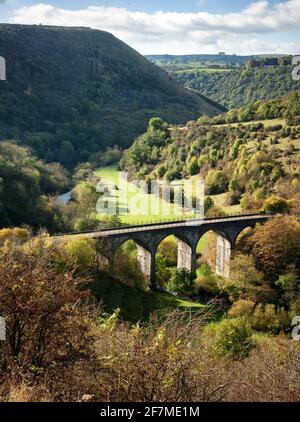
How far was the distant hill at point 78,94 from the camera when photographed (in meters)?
102

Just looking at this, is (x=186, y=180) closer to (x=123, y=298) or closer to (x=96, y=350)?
(x=123, y=298)

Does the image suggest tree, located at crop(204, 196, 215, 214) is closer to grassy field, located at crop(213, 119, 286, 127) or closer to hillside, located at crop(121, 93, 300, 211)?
hillside, located at crop(121, 93, 300, 211)

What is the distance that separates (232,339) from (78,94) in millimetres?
106996

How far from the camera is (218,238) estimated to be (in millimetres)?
47469

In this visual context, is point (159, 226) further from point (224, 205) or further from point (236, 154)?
point (236, 154)

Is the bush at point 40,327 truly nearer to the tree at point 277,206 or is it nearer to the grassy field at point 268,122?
the tree at point 277,206

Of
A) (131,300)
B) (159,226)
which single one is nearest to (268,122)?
(159,226)

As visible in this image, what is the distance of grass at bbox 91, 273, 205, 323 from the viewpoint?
34.5m

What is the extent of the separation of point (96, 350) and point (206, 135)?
6945 centimetres

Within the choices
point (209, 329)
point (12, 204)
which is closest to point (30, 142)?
point (12, 204)

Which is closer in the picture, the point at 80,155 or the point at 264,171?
the point at 264,171

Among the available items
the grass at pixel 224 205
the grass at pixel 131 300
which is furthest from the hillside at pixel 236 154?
the grass at pixel 131 300

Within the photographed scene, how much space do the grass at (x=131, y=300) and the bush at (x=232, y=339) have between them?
6.79m

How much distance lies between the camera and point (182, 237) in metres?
44.7
